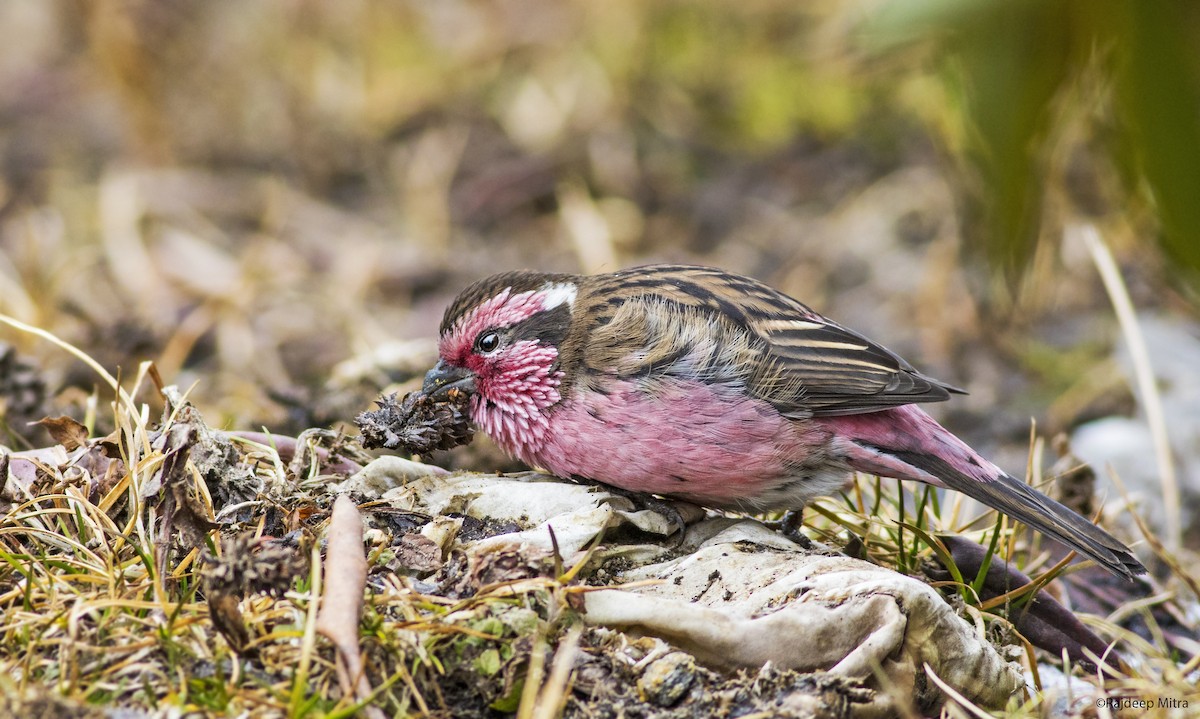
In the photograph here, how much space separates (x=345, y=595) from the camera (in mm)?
2719

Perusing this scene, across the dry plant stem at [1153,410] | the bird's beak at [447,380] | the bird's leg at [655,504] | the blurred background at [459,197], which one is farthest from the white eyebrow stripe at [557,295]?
the dry plant stem at [1153,410]

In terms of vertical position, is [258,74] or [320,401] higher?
[258,74]

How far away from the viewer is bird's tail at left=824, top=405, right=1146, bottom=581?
11.7ft

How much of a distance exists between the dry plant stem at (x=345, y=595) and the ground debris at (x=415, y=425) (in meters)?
0.70

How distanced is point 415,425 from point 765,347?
1.21 meters

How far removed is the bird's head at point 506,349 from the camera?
4.08m

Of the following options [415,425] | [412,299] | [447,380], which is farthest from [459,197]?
[415,425]

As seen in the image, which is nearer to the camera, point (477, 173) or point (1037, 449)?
point (1037, 449)

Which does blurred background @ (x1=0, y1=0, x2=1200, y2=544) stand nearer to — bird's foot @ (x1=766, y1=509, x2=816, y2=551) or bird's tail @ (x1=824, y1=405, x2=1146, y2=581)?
bird's foot @ (x1=766, y1=509, x2=816, y2=551)

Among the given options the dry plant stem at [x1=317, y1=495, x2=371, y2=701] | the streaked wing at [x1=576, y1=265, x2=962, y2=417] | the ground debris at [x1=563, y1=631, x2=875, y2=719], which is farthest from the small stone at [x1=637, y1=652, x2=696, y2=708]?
the streaked wing at [x1=576, y1=265, x2=962, y2=417]

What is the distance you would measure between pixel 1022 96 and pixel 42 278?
6.86 m

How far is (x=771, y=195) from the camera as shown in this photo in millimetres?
9594

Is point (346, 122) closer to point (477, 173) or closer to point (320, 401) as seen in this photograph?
point (477, 173)

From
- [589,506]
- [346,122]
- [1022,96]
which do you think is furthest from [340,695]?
[346,122]
